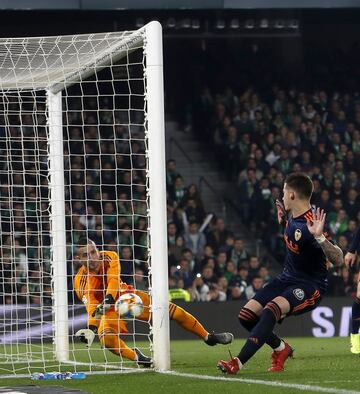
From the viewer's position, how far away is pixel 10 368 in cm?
1212

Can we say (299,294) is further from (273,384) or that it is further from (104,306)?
(104,306)

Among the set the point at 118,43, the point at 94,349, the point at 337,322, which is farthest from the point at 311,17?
the point at 118,43

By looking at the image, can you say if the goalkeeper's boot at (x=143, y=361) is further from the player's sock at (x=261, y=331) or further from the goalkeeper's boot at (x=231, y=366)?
the player's sock at (x=261, y=331)

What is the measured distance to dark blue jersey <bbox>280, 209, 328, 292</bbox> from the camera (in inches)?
399

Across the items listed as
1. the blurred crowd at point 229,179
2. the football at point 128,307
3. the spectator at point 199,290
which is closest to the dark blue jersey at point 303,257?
the football at point 128,307

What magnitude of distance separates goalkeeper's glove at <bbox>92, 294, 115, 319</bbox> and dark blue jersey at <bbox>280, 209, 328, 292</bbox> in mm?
1767

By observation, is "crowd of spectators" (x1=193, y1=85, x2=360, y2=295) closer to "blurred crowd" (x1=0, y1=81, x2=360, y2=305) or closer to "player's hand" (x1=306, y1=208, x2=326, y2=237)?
"blurred crowd" (x1=0, y1=81, x2=360, y2=305)

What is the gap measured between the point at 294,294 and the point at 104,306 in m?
2.05

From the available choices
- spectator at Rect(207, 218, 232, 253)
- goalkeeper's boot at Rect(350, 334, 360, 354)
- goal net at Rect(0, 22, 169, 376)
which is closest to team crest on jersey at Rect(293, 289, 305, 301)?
goal net at Rect(0, 22, 169, 376)

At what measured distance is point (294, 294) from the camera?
10.2 meters

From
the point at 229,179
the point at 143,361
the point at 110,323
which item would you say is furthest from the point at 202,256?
Result: the point at 143,361

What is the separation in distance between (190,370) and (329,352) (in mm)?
3544

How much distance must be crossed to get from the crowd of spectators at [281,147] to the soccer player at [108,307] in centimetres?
1084

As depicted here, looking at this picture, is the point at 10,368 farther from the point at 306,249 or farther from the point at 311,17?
the point at 311,17
